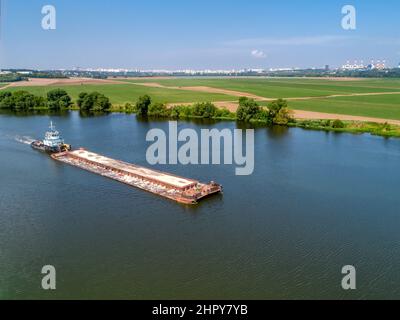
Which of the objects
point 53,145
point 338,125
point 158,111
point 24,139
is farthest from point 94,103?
point 338,125

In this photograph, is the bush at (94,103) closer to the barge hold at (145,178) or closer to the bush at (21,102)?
the bush at (21,102)

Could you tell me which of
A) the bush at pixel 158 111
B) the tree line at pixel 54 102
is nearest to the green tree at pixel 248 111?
the bush at pixel 158 111

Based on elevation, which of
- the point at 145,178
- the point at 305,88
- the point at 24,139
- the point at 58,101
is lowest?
the point at 145,178

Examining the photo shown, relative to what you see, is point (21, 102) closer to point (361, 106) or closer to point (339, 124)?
point (339, 124)
